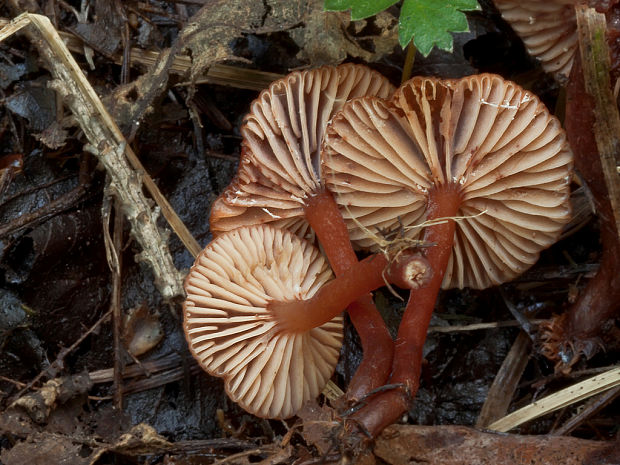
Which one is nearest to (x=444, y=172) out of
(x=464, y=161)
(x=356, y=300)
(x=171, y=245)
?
(x=464, y=161)

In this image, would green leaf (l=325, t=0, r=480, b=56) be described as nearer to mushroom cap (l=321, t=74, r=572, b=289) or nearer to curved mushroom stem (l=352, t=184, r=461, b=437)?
mushroom cap (l=321, t=74, r=572, b=289)

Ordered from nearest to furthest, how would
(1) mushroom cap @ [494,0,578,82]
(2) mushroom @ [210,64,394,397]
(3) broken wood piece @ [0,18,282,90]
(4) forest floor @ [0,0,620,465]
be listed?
(2) mushroom @ [210,64,394,397]
(1) mushroom cap @ [494,0,578,82]
(4) forest floor @ [0,0,620,465]
(3) broken wood piece @ [0,18,282,90]

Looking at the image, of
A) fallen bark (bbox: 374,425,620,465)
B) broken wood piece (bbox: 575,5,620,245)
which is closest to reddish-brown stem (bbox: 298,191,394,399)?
fallen bark (bbox: 374,425,620,465)

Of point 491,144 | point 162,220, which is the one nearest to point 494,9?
point 491,144

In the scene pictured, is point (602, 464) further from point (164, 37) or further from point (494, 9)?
point (164, 37)

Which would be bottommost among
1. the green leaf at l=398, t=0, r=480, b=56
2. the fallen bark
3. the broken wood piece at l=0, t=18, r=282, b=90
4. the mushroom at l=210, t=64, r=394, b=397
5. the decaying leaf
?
the fallen bark

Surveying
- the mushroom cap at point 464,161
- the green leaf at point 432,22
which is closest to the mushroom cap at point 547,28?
the green leaf at point 432,22

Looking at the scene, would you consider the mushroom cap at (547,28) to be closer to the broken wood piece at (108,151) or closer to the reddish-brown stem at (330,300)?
the reddish-brown stem at (330,300)
